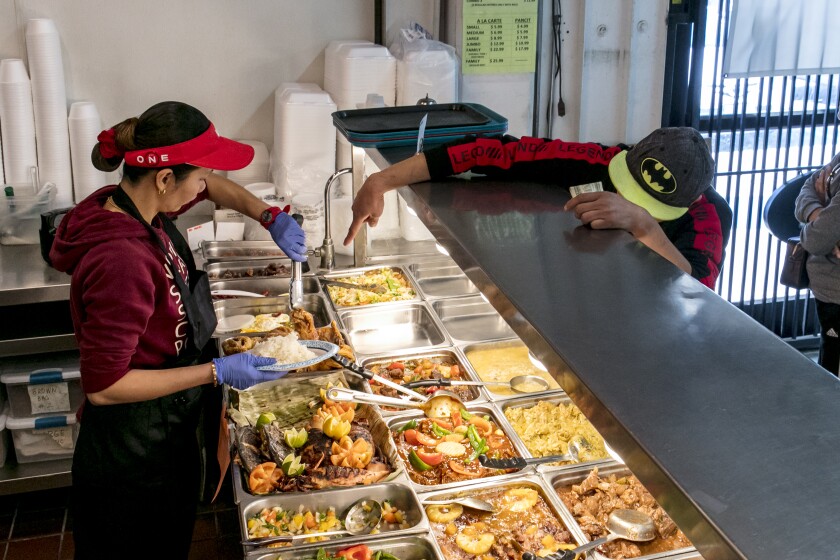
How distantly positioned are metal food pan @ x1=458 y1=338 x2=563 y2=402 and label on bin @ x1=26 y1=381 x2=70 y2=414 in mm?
2041

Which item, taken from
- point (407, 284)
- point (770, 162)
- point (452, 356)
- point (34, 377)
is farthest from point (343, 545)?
point (770, 162)

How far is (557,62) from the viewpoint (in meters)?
4.99

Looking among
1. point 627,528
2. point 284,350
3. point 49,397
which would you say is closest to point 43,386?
point 49,397

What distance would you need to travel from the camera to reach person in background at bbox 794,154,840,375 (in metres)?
3.97

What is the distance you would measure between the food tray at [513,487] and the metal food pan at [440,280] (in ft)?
4.70

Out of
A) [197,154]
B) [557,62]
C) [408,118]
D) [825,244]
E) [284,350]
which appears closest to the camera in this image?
[197,154]

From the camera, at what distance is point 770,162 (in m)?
5.53

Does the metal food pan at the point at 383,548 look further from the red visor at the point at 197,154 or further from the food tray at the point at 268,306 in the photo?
the food tray at the point at 268,306

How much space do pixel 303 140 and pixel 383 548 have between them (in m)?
2.80

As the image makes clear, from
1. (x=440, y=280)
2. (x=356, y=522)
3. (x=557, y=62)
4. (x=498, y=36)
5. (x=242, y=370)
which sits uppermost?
(x=498, y=36)

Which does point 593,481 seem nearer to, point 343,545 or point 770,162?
point 343,545

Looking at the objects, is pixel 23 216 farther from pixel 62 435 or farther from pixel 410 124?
pixel 410 124

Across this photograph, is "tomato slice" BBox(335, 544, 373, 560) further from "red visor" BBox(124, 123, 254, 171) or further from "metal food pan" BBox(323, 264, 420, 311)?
"metal food pan" BBox(323, 264, 420, 311)

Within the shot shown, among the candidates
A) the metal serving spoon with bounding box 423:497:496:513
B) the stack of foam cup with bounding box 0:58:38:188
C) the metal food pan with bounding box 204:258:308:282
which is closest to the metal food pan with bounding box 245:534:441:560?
the metal serving spoon with bounding box 423:497:496:513
